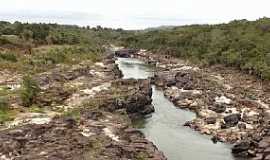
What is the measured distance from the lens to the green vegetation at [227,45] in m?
94.8

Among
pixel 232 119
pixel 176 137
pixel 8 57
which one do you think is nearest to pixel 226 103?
pixel 232 119

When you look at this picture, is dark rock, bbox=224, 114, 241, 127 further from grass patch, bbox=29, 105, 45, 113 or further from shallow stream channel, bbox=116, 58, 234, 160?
grass patch, bbox=29, 105, 45, 113

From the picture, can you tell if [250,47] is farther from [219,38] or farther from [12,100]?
[12,100]

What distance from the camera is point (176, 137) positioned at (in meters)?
54.6

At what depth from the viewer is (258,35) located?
110250 mm

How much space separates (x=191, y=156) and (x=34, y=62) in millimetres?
48653

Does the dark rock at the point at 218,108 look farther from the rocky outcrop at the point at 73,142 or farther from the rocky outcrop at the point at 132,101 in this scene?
the rocky outcrop at the point at 73,142

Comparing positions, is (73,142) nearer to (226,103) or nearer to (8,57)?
(226,103)

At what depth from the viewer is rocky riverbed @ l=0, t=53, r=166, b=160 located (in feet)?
134

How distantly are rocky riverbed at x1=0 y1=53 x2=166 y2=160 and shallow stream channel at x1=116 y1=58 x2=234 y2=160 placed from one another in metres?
2.55

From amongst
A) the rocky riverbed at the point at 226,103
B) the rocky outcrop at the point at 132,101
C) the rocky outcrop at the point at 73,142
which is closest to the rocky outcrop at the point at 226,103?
the rocky riverbed at the point at 226,103

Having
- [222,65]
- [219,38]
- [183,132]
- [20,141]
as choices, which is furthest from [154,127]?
[219,38]

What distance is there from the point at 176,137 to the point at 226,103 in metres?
15.7

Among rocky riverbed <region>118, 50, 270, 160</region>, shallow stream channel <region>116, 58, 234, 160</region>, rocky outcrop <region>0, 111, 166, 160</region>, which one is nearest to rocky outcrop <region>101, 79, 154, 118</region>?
shallow stream channel <region>116, 58, 234, 160</region>
